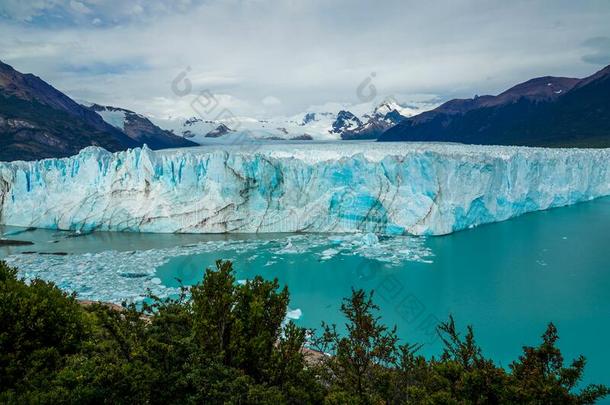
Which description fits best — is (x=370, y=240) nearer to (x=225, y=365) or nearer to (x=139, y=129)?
(x=225, y=365)

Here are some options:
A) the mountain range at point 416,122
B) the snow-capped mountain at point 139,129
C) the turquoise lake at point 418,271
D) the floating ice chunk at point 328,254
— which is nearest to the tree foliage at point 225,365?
the turquoise lake at point 418,271

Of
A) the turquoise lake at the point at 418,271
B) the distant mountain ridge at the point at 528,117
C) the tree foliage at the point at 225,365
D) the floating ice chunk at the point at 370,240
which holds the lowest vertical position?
the turquoise lake at the point at 418,271

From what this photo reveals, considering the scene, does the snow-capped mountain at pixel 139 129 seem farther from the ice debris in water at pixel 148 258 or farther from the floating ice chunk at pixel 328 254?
the floating ice chunk at pixel 328 254

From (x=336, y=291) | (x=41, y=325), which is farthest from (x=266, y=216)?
(x=41, y=325)

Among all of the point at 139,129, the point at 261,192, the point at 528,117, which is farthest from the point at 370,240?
the point at 139,129

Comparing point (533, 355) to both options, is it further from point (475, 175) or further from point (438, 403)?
point (475, 175)
